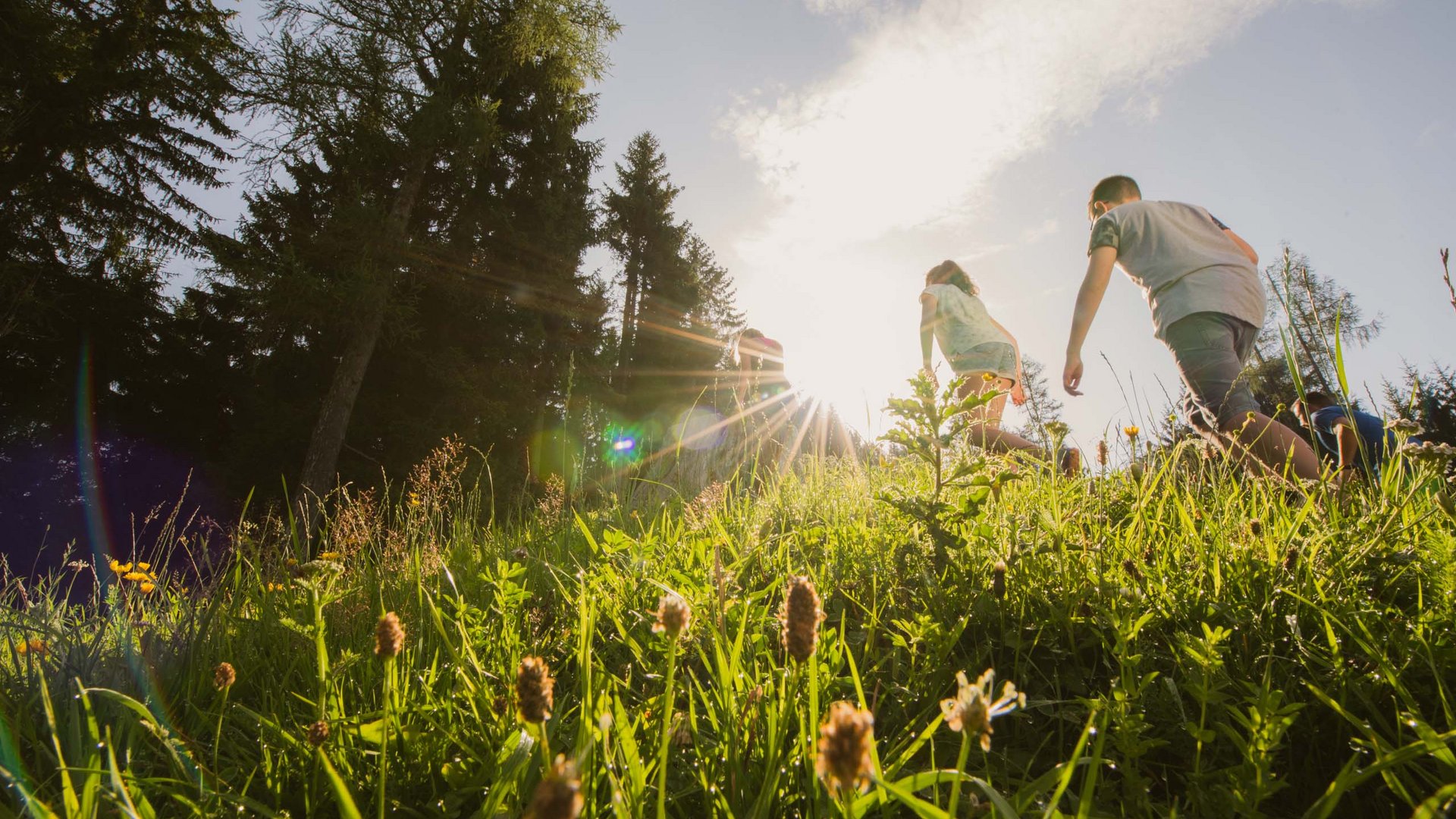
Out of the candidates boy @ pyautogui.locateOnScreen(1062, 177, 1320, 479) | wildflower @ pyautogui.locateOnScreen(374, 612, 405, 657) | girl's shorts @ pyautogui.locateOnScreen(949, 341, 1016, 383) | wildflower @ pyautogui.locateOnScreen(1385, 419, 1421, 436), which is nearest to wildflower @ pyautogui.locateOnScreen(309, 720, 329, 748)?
wildflower @ pyautogui.locateOnScreen(374, 612, 405, 657)

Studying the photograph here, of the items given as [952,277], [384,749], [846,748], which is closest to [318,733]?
[384,749]

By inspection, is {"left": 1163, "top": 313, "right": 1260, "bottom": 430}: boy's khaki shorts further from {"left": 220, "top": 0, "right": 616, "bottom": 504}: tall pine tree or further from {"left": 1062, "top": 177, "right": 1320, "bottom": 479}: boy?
{"left": 220, "top": 0, "right": 616, "bottom": 504}: tall pine tree

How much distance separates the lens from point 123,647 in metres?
1.69

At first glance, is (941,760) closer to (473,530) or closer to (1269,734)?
(1269,734)

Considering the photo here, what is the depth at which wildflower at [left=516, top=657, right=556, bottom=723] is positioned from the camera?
22.7 inches

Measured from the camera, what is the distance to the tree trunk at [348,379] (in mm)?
8859

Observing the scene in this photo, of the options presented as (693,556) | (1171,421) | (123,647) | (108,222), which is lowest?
(123,647)

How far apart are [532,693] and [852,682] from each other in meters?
0.67

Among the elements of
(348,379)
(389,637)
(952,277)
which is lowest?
(389,637)

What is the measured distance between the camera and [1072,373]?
312 cm

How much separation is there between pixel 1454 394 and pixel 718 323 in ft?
70.3

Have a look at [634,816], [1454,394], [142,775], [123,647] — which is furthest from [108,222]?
[1454,394]

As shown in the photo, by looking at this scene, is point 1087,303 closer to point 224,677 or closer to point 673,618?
point 673,618

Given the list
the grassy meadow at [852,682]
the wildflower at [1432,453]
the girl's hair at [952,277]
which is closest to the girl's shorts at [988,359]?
the girl's hair at [952,277]
